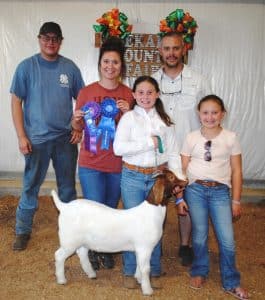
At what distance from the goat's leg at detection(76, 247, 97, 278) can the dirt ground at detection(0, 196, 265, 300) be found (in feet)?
0.18

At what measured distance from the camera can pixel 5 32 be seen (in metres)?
5.41

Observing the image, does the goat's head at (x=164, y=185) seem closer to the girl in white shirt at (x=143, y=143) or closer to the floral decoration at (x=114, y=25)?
the girl in white shirt at (x=143, y=143)

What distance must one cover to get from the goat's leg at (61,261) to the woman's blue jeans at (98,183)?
0.45 metres

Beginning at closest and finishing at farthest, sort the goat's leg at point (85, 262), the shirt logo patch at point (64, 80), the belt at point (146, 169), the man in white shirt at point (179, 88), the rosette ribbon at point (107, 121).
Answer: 1. the belt at point (146, 169)
2. the rosette ribbon at point (107, 121)
3. the goat's leg at point (85, 262)
4. the man in white shirt at point (179, 88)
5. the shirt logo patch at point (64, 80)

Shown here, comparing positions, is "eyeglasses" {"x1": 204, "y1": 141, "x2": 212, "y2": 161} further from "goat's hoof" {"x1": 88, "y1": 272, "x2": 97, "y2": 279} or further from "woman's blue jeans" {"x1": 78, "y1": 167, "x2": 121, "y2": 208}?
"goat's hoof" {"x1": 88, "y1": 272, "x2": 97, "y2": 279}

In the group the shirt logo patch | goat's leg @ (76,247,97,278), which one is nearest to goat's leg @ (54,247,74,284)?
goat's leg @ (76,247,97,278)

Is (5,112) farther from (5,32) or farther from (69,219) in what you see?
(69,219)

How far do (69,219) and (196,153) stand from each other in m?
1.03

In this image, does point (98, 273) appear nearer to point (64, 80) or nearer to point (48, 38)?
point (64, 80)

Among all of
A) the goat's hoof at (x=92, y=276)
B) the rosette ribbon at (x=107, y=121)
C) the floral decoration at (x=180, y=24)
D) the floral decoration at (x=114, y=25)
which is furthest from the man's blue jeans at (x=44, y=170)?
the floral decoration at (x=180, y=24)

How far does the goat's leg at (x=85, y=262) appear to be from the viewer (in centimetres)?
308

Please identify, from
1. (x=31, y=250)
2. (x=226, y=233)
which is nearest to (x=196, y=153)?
(x=226, y=233)

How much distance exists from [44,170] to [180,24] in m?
2.47

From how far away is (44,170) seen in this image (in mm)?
3717
